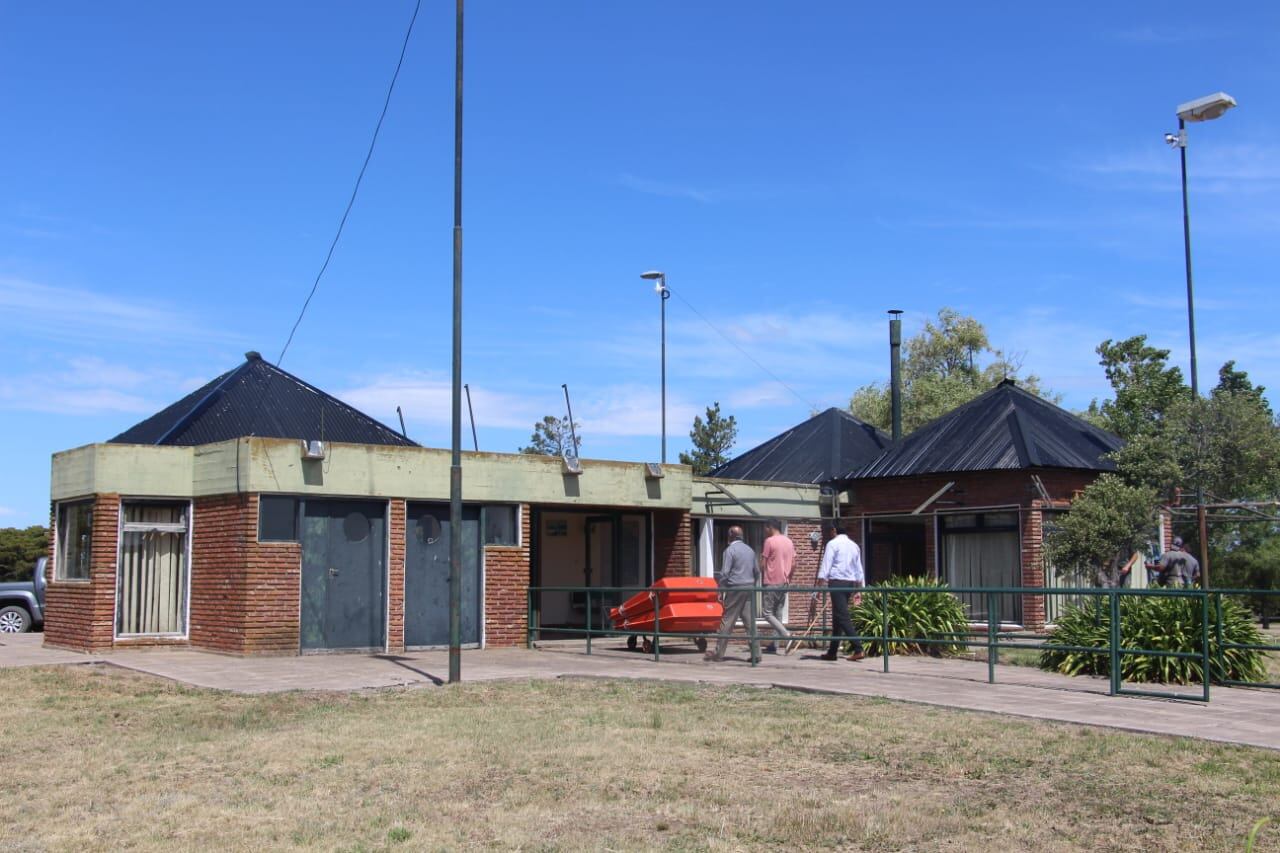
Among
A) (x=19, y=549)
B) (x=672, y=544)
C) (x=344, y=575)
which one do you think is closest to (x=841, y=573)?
(x=672, y=544)

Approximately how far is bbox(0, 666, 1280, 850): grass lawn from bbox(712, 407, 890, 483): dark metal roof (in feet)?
54.5

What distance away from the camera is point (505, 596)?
62.7 ft

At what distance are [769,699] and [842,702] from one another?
2.33 feet

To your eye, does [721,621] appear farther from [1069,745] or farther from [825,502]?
[825,502]

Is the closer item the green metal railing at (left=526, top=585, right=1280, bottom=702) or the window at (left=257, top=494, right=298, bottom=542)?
the green metal railing at (left=526, top=585, right=1280, bottom=702)

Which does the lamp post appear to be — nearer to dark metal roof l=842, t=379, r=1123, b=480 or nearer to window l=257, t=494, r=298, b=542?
dark metal roof l=842, t=379, r=1123, b=480

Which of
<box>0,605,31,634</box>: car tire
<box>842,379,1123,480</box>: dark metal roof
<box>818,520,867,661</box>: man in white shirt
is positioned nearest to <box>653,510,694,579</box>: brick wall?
<box>842,379,1123,480</box>: dark metal roof

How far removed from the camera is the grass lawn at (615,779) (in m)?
7.32

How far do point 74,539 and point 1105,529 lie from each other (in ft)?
49.3

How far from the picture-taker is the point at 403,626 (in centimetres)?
1825

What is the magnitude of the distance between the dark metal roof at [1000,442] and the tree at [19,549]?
27.2 m

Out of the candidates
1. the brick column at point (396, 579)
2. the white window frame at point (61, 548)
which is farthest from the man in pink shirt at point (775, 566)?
the white window frame at point (61, 548)

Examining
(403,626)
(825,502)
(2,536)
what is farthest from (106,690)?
(2,536)

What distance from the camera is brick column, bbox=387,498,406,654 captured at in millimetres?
18109
